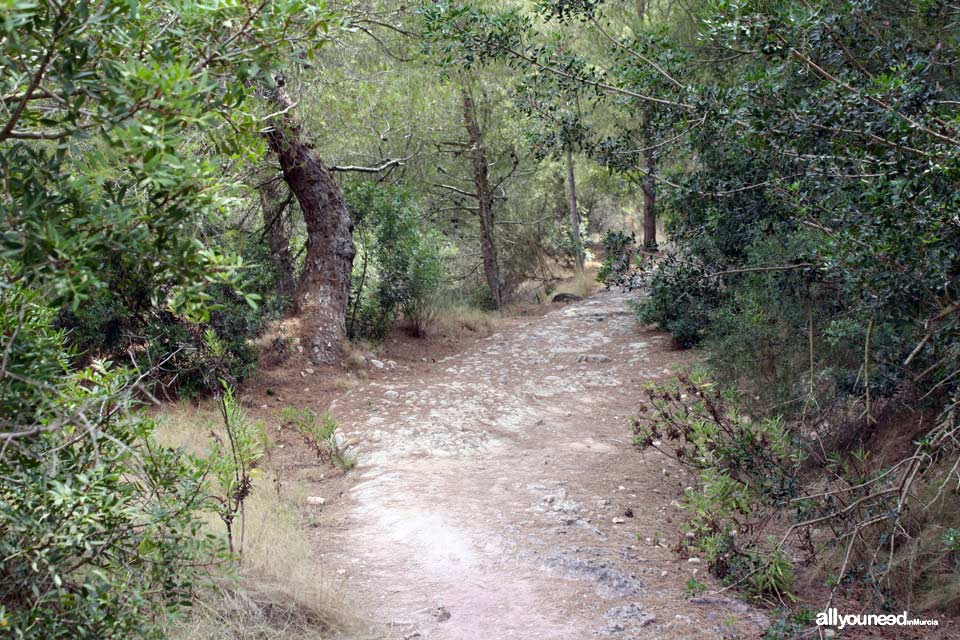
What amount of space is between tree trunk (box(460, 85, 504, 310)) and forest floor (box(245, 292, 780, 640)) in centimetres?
646

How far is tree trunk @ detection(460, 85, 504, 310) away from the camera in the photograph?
596 inches

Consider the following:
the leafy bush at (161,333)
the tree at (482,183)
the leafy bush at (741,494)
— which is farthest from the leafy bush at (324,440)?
the tree at (482,183)

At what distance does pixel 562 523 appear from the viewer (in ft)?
16.2

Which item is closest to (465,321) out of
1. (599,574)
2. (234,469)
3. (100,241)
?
(599,574)

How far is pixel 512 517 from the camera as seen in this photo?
5.03 m

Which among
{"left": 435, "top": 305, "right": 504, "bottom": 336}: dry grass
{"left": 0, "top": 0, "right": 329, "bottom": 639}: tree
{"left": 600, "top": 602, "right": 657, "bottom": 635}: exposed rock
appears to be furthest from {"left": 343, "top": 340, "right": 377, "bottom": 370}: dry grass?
{"left": 0, "top": 0, "right": 329, "bottom": 639}: tree

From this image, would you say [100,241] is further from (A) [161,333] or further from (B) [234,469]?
(A) [161,333]

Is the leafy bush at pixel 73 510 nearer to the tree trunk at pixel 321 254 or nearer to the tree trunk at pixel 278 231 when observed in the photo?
the tree trunk at pixel 321 254

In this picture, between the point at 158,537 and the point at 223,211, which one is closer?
the point at 223,211

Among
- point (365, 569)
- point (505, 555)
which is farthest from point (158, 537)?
point (505, 555)

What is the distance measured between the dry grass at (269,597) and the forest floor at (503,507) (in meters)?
0.21

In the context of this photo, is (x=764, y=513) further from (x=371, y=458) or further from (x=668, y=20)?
(x=668, y=20)

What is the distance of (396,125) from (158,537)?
10121 mm

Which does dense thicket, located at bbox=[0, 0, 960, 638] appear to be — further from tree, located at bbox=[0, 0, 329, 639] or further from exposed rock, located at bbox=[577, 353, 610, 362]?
exposed rock, located at bbox=[577, 353, 610, 362]
